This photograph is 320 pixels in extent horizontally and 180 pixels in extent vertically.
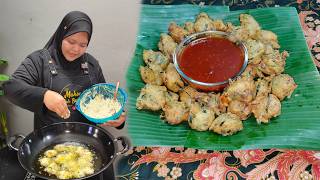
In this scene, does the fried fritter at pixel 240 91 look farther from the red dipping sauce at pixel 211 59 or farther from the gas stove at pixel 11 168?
the gas stove at pixel 11 168

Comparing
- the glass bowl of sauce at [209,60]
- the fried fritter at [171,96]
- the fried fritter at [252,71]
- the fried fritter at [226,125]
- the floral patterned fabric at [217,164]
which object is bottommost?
the floral patterned fabric at [217,164]

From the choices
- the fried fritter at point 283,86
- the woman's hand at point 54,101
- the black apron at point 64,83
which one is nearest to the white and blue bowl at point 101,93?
the black apron at point 64,83

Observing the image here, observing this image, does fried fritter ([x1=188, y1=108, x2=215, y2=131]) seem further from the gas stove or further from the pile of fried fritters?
the gas stove

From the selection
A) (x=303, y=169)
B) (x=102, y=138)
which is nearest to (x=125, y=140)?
(x=102, y=138)

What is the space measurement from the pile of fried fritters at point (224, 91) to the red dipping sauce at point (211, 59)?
0.30ft

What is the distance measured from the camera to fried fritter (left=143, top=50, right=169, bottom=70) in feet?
14.1

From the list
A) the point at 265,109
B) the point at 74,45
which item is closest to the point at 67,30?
the point at 74,45

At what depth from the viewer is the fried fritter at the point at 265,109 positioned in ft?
13.2

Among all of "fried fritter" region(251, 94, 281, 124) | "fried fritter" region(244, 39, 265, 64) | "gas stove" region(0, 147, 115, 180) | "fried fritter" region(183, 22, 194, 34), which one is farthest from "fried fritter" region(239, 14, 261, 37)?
"gas stove" region(0, 147, 115, 180)

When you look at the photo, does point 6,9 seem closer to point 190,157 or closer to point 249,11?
point 190,157

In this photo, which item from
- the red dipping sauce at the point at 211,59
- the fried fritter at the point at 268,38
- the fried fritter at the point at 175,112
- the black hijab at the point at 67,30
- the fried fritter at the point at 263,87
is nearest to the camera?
the black hijab at the point at 67,30

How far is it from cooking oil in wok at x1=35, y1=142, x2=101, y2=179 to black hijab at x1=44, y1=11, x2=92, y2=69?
51 centimetres

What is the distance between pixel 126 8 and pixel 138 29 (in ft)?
1.02

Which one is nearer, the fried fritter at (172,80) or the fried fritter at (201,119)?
the fried fritter at (201,119)
